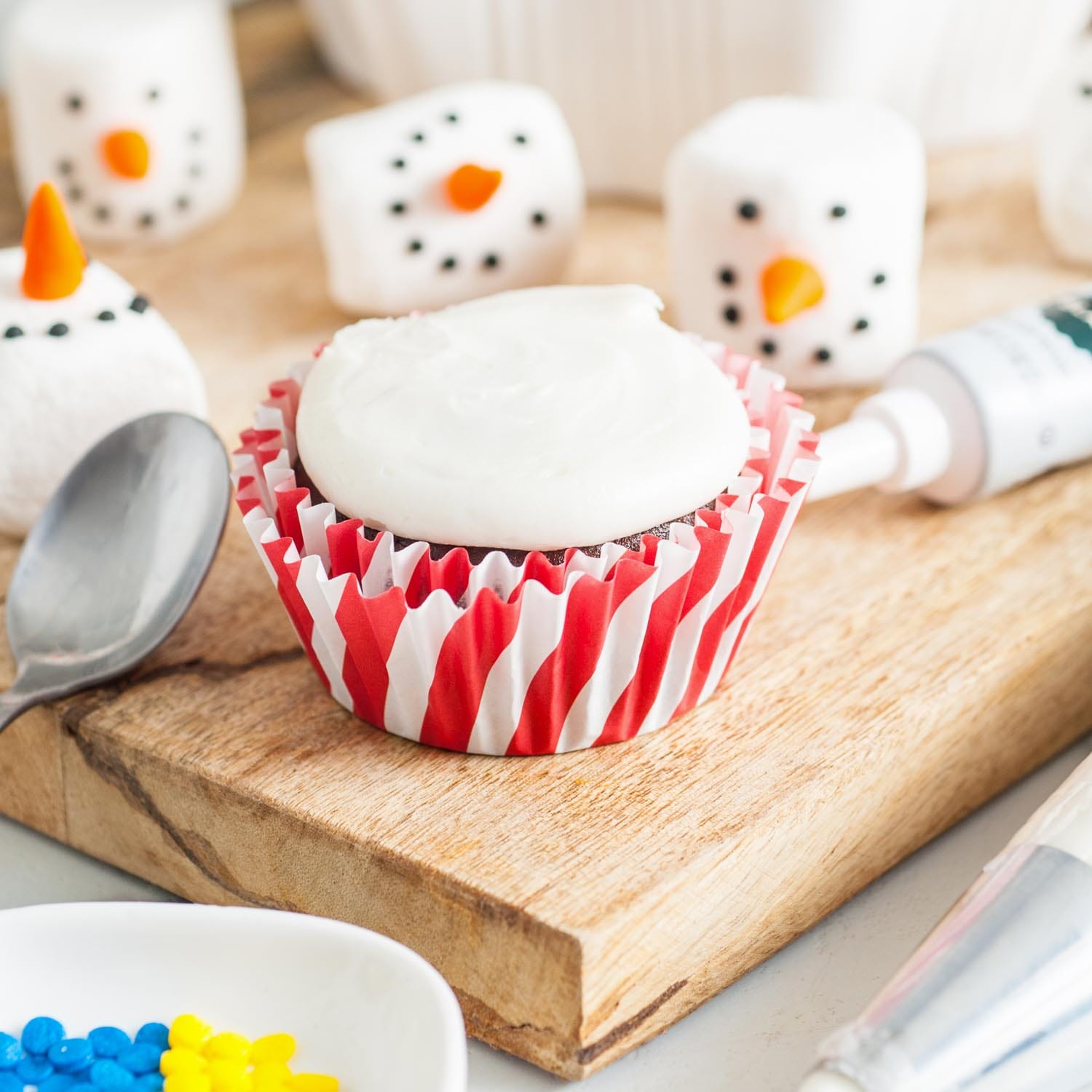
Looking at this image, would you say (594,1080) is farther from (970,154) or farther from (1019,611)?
(970,154)

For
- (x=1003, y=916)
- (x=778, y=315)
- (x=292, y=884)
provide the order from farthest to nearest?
(x=778, y=315), (x=292, y=884), (x=1003, y=916)

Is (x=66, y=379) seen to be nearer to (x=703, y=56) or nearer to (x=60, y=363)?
(x=60, y=363)

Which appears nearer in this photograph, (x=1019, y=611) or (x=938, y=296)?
(x=1019, y=611)

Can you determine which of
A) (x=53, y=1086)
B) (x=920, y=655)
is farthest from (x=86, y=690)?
(x=920, y=655)

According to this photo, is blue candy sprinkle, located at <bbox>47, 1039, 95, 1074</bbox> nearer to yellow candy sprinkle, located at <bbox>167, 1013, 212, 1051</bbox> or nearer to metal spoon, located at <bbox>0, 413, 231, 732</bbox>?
yellow candy sprinkle, located at <bbox>167, 1013, 212, 1051</bbox>

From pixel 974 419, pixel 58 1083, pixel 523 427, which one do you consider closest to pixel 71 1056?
pixel 58 1083

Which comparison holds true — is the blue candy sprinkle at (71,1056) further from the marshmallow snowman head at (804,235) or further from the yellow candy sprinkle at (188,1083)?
the marshmallow snowman head at (804,235)

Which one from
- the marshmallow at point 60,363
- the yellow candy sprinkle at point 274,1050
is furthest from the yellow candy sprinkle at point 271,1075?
the marshmallow at point 60,363
